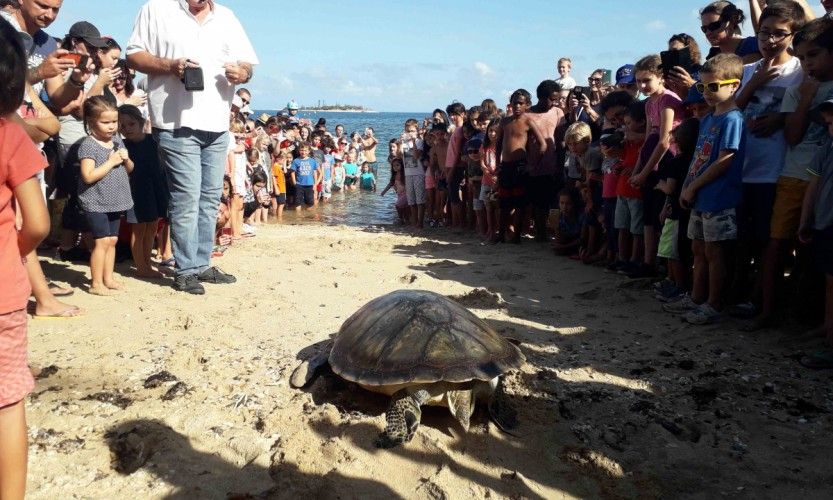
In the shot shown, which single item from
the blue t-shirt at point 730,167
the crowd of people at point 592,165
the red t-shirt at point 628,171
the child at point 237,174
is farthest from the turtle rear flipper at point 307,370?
the child at point 237,174

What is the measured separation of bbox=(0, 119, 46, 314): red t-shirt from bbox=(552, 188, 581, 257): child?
19.2 feet

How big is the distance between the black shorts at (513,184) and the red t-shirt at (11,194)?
629 centimetres

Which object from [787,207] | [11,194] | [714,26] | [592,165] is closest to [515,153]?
[592,165]

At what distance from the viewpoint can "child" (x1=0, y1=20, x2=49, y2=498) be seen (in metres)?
1.93

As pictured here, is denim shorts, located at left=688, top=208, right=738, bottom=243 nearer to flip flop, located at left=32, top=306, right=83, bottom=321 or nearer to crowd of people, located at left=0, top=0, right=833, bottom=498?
crowd of people, located at left=0, top=0, right=833, bottom=498

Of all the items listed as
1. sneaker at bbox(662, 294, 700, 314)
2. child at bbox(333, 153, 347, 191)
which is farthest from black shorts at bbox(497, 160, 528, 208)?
child at bbox(333, 153, 347, 191)

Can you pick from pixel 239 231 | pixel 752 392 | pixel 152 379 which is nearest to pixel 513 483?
pixel 752 392

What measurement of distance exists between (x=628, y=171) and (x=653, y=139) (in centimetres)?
45

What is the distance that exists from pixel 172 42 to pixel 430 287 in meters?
3.00

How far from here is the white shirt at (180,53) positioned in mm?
4727

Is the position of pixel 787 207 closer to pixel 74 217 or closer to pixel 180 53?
pixel 180 53

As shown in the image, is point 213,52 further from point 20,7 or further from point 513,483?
point 513,483

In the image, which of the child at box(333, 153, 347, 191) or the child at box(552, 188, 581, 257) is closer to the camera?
the child at box(552, 188, 581, 257)

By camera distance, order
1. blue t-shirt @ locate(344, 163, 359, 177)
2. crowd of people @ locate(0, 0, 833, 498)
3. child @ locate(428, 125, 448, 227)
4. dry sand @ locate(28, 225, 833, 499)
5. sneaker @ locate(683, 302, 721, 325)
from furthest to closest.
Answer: blue t-shirt @ locate(344, 163, 359, 177), child @ locate(428, 125, 448, 227), sneaker @ locate(683, 302, 721, 325), crowd of people @ locate(0, 0, 833, 498), dry sand @ locate(28, 225, 833, 499)
